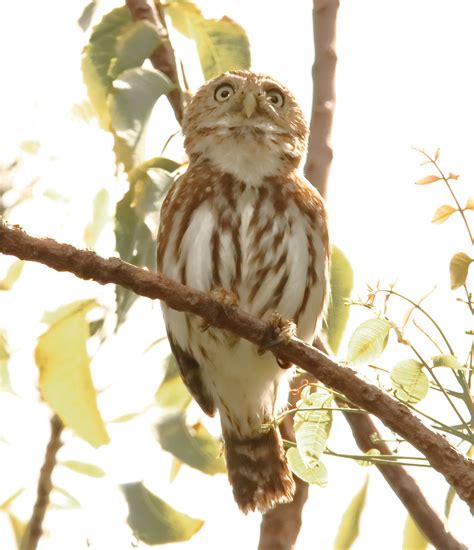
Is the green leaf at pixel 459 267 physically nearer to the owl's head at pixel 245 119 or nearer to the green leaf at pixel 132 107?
the green leaf at pixel 132 107

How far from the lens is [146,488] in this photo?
3.67m

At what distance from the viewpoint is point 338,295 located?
403 centimetres

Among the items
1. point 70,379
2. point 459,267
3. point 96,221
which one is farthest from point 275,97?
point 459,267

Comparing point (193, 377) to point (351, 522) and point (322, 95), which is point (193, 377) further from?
point (322, 95)

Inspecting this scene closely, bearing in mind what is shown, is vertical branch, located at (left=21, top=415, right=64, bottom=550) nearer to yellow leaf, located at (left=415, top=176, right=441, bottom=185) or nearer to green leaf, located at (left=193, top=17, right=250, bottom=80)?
yellow leaf, located at (left=415, top=176, right=441, bottom=185)

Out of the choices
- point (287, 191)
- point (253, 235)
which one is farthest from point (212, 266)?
point (287, 191)

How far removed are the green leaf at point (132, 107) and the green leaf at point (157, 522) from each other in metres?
1.10

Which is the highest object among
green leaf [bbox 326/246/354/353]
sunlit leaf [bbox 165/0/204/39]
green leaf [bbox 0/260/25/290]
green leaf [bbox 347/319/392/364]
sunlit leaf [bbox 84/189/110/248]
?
sunlit leaf [bbox 165/0/204/39]

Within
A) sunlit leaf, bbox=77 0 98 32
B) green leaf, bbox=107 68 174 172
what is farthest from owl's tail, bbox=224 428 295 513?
sunlit leaf, bbox=77 0 98 32

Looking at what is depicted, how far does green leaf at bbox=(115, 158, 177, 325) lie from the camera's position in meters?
3.66

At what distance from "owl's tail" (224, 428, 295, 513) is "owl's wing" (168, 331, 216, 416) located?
0.59ft

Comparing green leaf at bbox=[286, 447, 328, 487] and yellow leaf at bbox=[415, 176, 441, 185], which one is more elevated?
yellow leaf at bbox=[415, 176, 441, 185]

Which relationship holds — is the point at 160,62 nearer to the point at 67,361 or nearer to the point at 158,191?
the point at 158,191

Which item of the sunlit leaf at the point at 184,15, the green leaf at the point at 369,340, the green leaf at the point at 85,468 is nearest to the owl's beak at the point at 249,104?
the sunlit leaf at the point at 184,15
